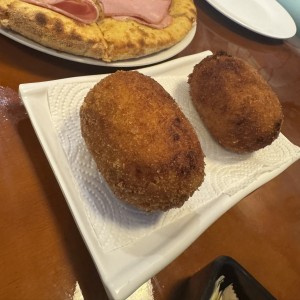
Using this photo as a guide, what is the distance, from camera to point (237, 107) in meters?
1.06

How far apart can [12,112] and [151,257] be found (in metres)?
0.55

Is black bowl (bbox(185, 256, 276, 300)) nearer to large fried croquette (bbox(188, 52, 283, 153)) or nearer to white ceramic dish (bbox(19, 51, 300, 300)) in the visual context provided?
white ceramic dish (bbox(19, 51, 300, 300))

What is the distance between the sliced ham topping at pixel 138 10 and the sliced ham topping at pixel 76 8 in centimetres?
7

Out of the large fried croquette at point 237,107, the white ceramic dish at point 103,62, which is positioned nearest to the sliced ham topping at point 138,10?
the white ceramic dish at point 103,62

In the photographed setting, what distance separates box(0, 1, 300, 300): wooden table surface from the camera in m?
0.80

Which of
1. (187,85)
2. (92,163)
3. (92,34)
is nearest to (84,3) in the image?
(92,34)

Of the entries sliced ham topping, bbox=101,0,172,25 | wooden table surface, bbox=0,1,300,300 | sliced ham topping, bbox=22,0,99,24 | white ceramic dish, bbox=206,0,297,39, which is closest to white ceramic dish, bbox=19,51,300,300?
wooden table surface, bbox=0,1,300,300

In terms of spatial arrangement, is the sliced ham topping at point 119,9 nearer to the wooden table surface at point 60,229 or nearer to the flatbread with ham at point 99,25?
the flatbread with ham at point 99,25

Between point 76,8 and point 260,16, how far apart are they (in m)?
1.10

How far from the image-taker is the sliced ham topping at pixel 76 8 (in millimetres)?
1125

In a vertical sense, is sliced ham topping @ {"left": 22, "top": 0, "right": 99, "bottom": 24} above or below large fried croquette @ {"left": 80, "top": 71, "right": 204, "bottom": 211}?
above

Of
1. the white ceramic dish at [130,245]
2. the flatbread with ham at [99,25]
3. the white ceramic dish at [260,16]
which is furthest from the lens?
the white ceramic dish at [260,16]

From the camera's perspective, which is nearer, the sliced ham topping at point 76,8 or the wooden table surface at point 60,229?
the wooden table surface at point 60,229

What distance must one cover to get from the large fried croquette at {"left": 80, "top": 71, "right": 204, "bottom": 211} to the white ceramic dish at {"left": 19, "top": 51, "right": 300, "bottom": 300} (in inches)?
3.1
